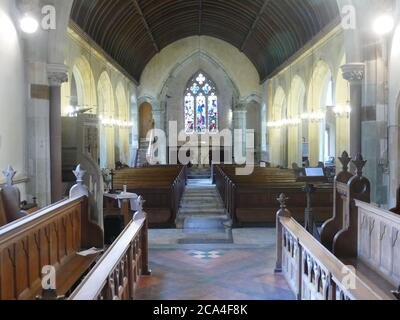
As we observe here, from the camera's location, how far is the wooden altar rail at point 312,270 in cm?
271

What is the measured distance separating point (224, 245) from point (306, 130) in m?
9.67

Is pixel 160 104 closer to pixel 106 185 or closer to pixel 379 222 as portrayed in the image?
pixel 106 185

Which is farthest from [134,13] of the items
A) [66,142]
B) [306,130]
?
[66,142]

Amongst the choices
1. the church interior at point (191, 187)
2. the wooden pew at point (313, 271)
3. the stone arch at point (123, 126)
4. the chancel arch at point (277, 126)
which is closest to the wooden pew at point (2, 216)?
the church interior at point (191, 187)

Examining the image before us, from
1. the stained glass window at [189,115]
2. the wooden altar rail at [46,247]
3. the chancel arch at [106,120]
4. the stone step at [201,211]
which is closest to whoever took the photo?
the wooden altar rail at [46,247]

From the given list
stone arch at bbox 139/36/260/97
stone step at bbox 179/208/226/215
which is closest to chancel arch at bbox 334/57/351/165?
stone step at bbox 179/208/226/215

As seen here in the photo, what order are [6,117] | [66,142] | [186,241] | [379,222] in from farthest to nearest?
[66,142]
[186,241]
[6,117]
[379,222]

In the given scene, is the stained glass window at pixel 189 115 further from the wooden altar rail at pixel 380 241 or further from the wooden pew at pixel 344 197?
the wooden altar rail at pixel 380 241

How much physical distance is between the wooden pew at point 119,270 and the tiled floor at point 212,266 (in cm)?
30

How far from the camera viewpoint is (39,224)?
3945 mm

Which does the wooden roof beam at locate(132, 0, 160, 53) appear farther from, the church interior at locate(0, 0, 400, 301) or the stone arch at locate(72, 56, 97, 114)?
the stone arch at locate(72, 56, 97, 114)

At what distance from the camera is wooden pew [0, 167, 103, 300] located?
10.7 ft
